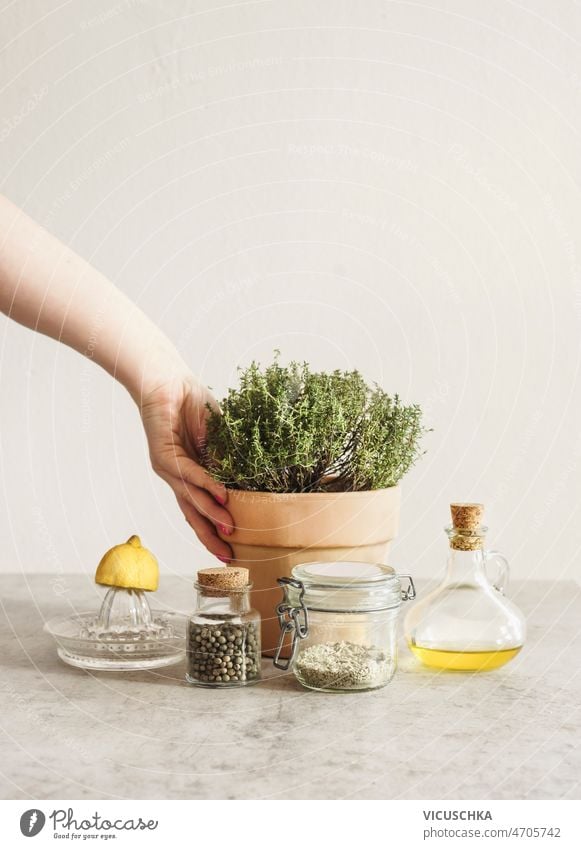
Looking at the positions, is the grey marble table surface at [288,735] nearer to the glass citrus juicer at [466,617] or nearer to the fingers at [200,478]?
the glass citrus juicer at [466,617]

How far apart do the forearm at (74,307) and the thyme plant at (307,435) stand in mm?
214

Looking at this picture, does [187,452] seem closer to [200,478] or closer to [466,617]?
[200,478]

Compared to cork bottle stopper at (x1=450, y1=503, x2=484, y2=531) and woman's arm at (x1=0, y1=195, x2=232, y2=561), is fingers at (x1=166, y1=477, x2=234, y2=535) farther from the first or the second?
cork bottle stopper at (x1=450, y1=503, x2=484, y2=531)

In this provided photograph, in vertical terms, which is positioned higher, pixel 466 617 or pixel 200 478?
pixel 200 478

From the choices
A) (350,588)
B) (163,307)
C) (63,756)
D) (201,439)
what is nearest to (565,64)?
(163,307)

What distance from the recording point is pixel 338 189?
169cm

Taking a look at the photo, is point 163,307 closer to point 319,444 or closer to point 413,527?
point 413,527

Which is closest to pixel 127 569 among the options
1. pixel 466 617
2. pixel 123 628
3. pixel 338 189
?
pixel 123 628

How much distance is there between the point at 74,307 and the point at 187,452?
0.78 feet
